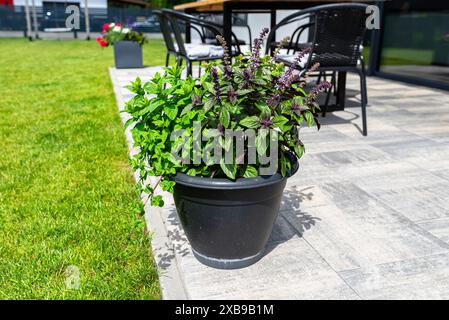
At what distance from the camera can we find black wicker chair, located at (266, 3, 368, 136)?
309 centimetres

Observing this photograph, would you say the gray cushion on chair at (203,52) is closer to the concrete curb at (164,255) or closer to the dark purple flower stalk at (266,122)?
the concrete curb at (164,255)

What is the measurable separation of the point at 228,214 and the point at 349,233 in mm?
718

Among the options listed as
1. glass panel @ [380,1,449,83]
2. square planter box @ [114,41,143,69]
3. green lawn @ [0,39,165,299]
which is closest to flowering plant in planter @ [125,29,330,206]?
green lawn @ [0,39,165,299]

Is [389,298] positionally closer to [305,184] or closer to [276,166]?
[276,166]

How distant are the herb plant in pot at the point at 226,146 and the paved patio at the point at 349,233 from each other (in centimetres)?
15

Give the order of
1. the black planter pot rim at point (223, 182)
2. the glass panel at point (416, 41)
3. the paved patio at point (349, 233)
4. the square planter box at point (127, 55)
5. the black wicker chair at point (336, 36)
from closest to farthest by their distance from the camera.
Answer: the black planter pot rim at point (223, 182)
the paved patio at point (349, 233)
the black wicker chair at point (336, 36)
the glass panel at point (416, 41)
the square planter box at point (127, 55)

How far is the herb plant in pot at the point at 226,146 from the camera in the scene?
1.47 m

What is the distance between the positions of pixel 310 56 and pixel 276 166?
193cm

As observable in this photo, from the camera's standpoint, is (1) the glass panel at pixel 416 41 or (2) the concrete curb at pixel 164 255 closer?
(2) the concrete curb at pixel 164 255

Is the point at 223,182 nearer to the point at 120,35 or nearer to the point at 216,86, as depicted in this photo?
the point at 216,86

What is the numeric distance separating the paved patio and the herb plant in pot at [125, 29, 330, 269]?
153 mm

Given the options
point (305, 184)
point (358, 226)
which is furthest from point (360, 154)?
point (358, 226)

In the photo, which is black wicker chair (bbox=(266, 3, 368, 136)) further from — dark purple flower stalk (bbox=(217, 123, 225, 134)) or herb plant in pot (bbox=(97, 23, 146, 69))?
herb plant in pot (bbox=(97, 23, 146, 69))

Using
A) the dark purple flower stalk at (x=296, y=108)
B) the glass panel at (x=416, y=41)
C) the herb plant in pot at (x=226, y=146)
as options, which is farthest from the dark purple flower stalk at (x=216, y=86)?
the glass panel at (x=416, y=41)
